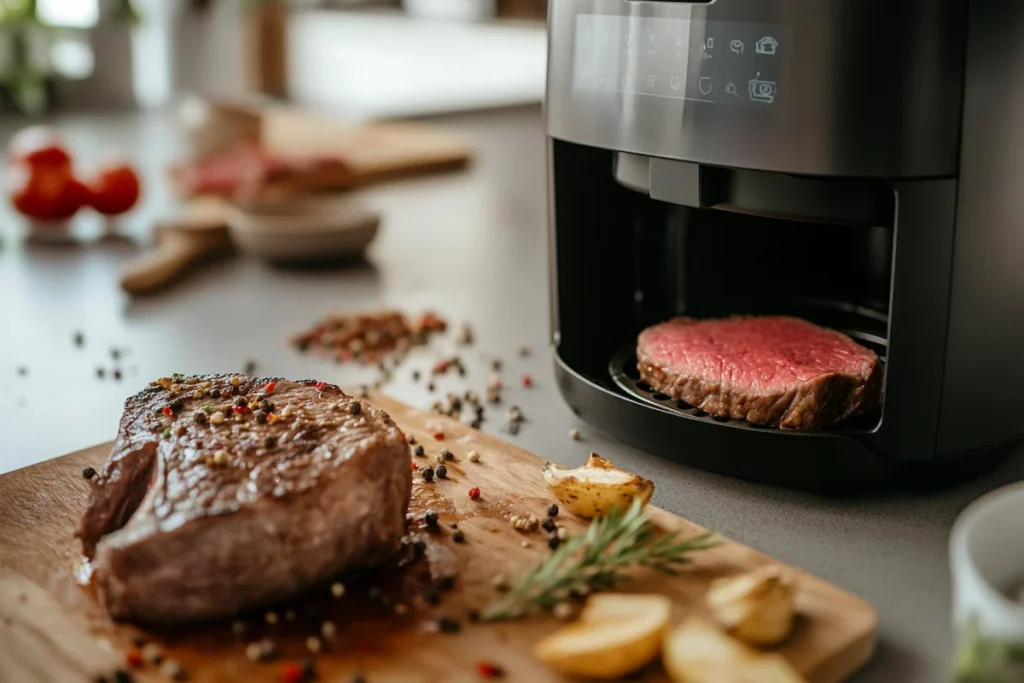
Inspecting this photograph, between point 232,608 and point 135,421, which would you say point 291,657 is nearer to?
point 232,608

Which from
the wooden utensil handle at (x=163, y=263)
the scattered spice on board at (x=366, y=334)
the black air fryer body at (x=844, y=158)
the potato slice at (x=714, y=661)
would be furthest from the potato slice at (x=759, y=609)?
the wooden utensil handle at (x=163, y=263)

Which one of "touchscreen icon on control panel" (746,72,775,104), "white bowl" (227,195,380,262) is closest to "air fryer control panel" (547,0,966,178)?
"touchscreen icon on control panel" (746,72,775,104)

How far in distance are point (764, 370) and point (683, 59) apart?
334mm

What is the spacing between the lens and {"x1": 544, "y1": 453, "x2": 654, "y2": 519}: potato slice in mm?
1062

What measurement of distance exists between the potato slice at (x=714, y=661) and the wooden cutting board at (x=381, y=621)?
4 cm

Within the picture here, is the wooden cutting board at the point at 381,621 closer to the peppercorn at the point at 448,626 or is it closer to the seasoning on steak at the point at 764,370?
the peppercorn at the point at 448,626

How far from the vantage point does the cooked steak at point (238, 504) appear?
0.89 metres

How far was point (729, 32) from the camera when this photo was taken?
1015 mm

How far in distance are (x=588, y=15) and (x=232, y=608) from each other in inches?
26.7

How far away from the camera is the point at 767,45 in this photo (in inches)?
39.0

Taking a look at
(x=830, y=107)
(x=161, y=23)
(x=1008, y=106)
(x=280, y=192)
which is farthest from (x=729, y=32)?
(x=161, y=23)

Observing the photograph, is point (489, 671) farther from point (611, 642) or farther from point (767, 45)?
point (767, 45)

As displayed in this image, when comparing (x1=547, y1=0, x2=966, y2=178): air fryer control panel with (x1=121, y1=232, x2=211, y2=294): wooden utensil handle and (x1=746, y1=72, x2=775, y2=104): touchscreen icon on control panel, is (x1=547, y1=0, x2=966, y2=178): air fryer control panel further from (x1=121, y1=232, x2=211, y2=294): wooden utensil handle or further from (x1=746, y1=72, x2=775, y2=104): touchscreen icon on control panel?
(x1=121, y1=232, x2=211, y2=294): wooden utensil handle

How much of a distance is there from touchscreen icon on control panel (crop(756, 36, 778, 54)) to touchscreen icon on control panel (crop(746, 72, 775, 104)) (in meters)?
0.02
